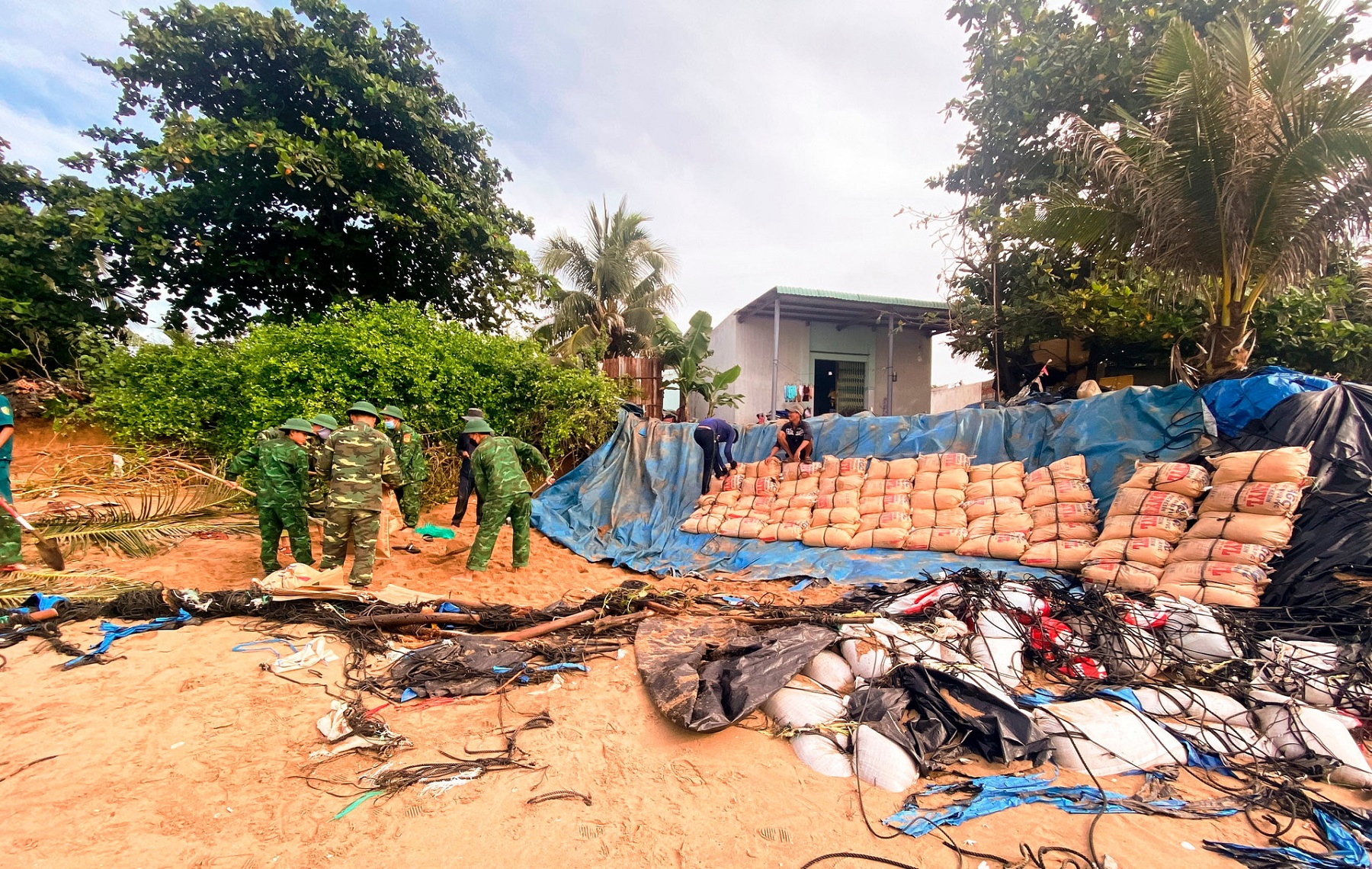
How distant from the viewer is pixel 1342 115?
489 centimetres

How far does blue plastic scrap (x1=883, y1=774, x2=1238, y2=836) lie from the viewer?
2.11 meters

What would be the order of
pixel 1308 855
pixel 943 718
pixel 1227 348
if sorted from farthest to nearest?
1. pixel 1227 348
2. pixel 943 718
3. pixel 1308 855

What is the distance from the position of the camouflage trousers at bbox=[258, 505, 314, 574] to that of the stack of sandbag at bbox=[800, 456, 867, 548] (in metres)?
5.09

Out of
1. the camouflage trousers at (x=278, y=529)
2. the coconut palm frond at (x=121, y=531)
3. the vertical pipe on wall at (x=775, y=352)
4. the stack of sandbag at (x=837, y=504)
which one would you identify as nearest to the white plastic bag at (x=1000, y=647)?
the stack of sandbag at (x=837, y=504)

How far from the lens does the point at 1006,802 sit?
2201 millimetres

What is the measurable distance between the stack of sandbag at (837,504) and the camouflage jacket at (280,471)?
515 cm

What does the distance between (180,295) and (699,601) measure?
1150 centimetres

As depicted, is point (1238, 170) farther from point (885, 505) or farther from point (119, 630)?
point (119, 630)

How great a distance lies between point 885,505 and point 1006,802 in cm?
438

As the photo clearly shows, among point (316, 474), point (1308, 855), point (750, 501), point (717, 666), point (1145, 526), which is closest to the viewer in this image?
point (1308, 855)

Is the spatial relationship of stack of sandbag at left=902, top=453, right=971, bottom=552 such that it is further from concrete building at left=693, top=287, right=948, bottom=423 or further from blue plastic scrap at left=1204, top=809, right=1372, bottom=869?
concrete building at left=693, top=287, right=948, bottom=423

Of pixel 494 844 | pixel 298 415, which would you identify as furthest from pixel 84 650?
pixel 298 415

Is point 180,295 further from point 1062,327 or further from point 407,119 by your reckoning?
point 1062,327

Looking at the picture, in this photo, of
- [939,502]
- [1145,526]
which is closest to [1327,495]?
[1145,526]
